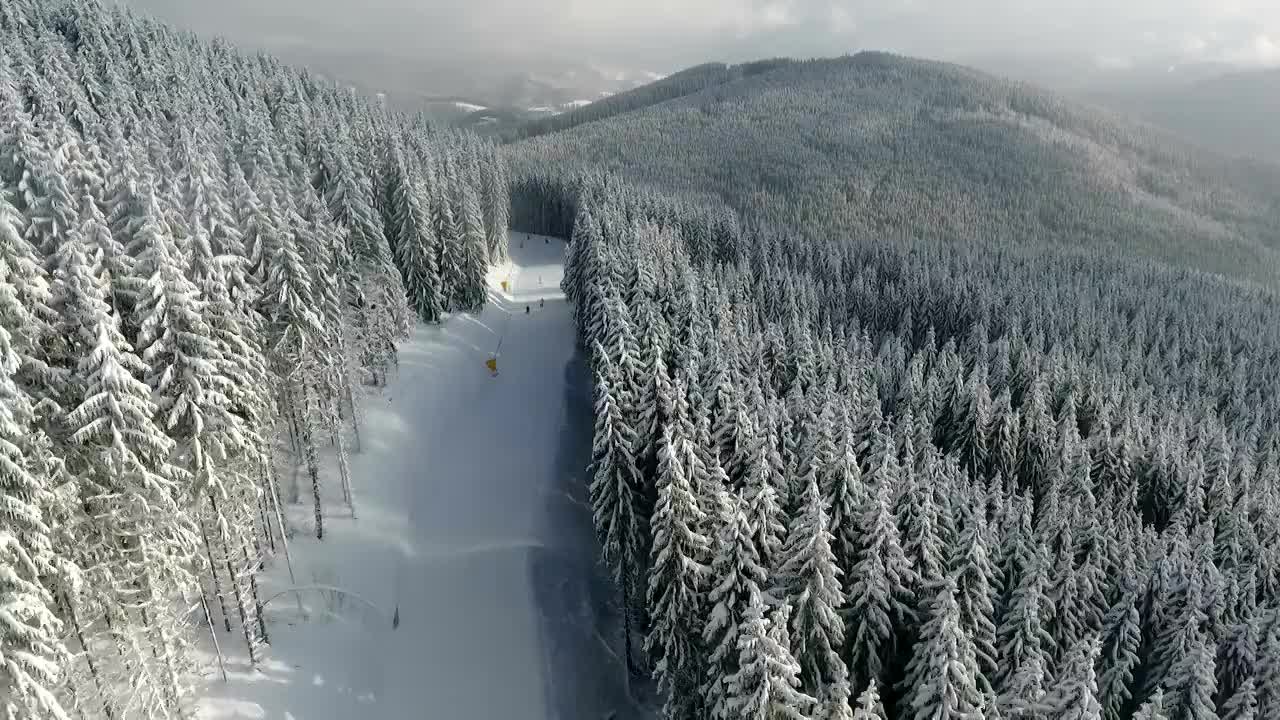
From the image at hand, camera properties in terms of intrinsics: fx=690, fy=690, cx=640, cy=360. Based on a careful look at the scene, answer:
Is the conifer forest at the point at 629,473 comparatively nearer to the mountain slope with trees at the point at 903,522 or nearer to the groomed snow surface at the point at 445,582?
the mountain slope with trees at the point at 903,522

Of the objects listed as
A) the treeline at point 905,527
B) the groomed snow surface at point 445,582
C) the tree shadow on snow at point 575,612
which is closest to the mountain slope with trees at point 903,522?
the treeline at point 905,527

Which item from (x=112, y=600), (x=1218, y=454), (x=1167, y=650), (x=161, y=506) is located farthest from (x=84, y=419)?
(x=1218, y=454)

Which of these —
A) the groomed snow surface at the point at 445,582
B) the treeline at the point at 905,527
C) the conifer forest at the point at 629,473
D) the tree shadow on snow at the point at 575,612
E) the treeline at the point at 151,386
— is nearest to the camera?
the treeline at the point at 151,386

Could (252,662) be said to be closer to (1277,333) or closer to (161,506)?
(161,506)

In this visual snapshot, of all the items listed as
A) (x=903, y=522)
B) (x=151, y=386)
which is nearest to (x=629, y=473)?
(x=903, y=522)

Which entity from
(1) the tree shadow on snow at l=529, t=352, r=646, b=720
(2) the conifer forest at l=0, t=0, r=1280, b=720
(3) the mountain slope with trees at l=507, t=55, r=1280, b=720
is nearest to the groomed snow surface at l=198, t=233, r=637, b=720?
(1) the tree shadow on snow at l=529, t=352, r=646, b=720

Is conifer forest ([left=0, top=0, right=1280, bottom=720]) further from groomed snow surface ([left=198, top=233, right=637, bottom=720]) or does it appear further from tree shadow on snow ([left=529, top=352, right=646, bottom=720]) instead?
Result: groomed snow surface ([left=198, top=233, right=637, bottom=720])
